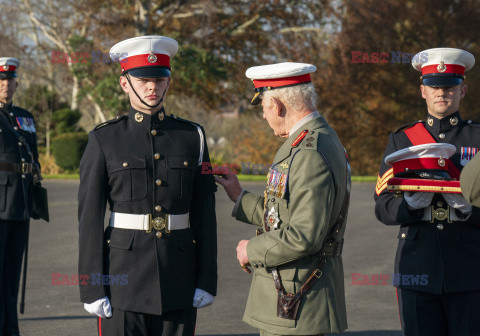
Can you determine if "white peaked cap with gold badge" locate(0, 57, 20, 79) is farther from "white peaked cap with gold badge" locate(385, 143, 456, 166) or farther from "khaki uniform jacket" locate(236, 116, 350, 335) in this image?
"white peaked cap with gold badge" locate(385, 143, 456, 166)

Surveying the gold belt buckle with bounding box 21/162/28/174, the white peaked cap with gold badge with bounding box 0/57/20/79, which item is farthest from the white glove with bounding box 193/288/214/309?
the white peaked cap with gold badge with bounding box 0/57/20/79

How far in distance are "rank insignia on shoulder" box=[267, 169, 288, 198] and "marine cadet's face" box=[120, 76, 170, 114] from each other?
0.83 metres

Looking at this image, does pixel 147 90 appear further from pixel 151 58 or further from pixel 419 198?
pixel 419 198

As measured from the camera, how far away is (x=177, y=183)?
389cm

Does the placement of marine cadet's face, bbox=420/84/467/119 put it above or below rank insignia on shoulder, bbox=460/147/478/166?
above

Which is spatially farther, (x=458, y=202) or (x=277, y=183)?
(x=458, y=202)

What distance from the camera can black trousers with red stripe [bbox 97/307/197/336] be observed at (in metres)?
3.70

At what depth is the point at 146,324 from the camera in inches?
149

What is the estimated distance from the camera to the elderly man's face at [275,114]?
355 cm

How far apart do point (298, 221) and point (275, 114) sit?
1.99ft

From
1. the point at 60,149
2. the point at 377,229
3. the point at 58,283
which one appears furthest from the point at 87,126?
the point at 58,283

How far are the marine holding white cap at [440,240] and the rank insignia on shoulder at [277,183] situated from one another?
0.78 metres

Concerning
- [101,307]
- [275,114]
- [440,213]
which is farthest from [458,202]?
[101,307]

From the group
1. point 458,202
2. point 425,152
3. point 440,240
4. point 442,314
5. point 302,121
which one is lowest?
point 442,314
